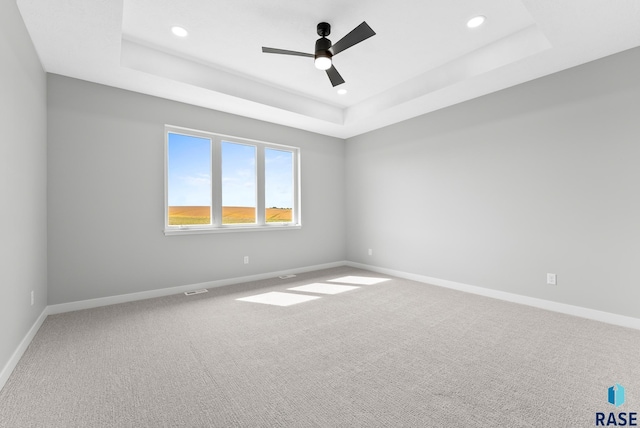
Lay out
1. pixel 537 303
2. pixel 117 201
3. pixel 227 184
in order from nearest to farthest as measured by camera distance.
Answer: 1. pixel 537 303
2. pixel 117 201
3. pixel 227 184

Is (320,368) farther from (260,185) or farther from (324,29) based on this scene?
(260,185)

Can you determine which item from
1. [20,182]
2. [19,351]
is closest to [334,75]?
[20,182]

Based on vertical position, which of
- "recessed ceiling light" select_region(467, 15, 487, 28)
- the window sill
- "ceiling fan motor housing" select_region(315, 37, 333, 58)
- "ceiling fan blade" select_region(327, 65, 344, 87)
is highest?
"recessed ceiling light" select_region(467, 15, 487, 28)

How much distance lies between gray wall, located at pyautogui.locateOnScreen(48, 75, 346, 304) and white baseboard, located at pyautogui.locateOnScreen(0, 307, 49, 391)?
47cm

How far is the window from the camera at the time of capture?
3939 mm

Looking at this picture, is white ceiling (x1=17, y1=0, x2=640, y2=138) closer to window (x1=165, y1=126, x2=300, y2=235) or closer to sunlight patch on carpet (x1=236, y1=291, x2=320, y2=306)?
window (x1=165, y1=126, x2=300, y2=235)

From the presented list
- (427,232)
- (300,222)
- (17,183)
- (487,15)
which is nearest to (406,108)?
(487,15)

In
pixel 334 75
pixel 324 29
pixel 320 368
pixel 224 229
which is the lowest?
pixel 320 368

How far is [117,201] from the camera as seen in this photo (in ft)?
11.1

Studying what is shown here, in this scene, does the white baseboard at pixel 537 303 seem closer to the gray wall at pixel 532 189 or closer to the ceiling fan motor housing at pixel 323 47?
the gray wall at pixel 532 189

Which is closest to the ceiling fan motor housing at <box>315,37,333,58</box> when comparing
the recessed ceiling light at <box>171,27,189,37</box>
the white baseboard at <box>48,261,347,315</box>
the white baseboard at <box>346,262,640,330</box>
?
the recessed ceiling light at <box>171,27,189,37</box>

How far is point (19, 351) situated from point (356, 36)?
3.70 metres

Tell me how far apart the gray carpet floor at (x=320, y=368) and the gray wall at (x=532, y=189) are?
21.8 inches

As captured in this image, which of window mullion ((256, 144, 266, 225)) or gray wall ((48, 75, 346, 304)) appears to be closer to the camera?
gray wall ((48, 75, 346, 304))
